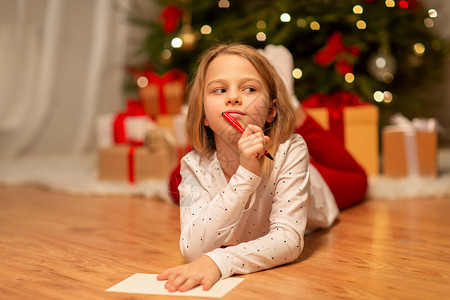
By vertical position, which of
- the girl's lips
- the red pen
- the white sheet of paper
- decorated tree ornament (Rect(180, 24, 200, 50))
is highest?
decorated tree ornament (Rect(180, 24, 200, 50))

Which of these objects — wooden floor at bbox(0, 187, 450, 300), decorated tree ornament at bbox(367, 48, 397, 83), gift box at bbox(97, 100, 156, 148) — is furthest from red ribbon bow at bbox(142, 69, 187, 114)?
decorated tree ornament at bbox(367, 48, 397, 83)

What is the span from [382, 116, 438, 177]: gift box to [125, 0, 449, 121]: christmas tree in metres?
0.31

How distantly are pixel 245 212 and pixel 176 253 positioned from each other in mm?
209

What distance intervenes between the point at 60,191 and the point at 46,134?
1.05 metres

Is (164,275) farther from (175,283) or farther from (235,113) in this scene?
(235,113)

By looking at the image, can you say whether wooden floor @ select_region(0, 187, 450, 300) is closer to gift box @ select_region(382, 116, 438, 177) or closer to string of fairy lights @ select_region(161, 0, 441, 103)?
gift box @ select_region(382, 116, 438, 177)

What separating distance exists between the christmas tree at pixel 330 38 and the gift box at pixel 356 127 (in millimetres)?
193

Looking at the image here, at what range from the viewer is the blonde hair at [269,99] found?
107 cm

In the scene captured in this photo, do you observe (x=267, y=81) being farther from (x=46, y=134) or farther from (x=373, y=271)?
(x=46, y=134)

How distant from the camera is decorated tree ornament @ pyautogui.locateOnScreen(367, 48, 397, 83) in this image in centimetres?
225

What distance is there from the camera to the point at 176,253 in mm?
1155

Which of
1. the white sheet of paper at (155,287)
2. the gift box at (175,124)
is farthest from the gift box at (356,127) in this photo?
the white sheet of paper at (155,287)

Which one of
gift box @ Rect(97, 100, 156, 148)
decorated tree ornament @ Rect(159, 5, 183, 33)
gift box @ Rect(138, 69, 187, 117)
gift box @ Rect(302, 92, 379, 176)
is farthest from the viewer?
decorated tree ornament @ Rect(159, 5, 183, 33)

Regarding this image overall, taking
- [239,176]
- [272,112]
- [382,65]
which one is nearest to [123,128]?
[382,65]
